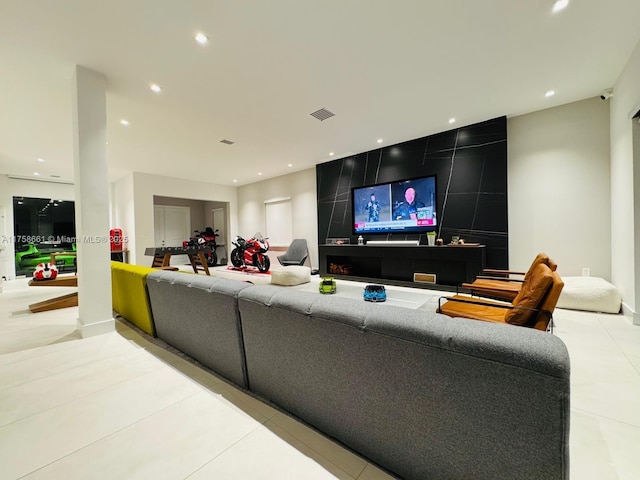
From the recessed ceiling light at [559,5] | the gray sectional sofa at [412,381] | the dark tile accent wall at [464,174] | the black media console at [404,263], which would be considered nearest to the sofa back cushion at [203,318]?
the gray sectional sofa at [412,381]

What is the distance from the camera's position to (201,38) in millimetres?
2383

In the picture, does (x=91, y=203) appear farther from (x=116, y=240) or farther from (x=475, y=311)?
(x=116, y=240)

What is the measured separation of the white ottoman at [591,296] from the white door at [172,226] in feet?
36.7

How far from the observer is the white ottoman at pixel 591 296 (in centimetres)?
312

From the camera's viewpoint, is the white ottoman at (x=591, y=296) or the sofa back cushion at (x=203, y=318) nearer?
the sofa back cushion at (x=203, y=318)

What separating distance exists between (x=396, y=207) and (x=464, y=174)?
1.32 meters

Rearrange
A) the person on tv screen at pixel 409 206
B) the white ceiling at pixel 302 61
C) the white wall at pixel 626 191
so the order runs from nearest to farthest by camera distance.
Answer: the white ceiling at pixel 302 61
the white wall at pixel 626 191
the person on tv screen at pixel 409 206

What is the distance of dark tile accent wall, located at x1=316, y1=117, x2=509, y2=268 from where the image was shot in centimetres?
421

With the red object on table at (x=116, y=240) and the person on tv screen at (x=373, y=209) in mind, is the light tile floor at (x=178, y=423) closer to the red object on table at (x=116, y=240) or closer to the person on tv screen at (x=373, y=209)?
the person on tv screen at (x=373, y=209)

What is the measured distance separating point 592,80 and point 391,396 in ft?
14.9

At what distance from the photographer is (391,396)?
3.49 feet

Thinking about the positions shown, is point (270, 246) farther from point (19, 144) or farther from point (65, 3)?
point (65, 3)

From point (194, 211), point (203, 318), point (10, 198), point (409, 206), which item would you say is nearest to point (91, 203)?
point (203, 318)

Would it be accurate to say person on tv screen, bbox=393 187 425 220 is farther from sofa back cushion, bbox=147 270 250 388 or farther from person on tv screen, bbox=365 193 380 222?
sofa back cushion, bbox=147 270 250 388
